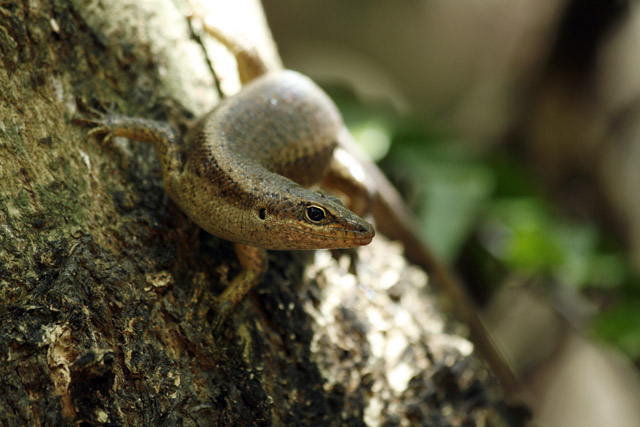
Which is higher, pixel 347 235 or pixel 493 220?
pixel 347 235

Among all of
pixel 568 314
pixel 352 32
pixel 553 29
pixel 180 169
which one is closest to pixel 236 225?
pixel 180 169

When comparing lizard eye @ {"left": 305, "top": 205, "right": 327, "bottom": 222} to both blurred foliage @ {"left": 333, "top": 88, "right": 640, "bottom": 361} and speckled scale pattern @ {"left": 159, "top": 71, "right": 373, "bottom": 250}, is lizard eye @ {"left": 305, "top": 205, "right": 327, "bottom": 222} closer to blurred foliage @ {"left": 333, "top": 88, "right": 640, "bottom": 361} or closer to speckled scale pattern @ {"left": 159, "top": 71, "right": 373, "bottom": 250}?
speckled scale pattern @ {"left": 159, "top": 71, "right": 373, "bottom": 250}

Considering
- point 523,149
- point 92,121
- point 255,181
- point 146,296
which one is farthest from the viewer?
point 523,149

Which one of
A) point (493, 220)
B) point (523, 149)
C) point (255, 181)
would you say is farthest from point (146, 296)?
point (523, 149)

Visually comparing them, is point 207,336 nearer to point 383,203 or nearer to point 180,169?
point 180,169

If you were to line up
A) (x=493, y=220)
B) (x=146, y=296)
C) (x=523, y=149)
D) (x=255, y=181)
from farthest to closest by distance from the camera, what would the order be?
(x=523, y=149)
(x=493, y=220)
(x=255, y=181)
(x=146, y=296)

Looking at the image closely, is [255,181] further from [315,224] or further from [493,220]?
[493,220]

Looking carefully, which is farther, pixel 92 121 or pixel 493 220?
pixel 493 220

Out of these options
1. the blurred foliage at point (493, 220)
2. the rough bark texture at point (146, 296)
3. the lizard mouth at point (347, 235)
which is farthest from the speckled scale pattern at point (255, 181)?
the blurred foliage at point (493, 220)
